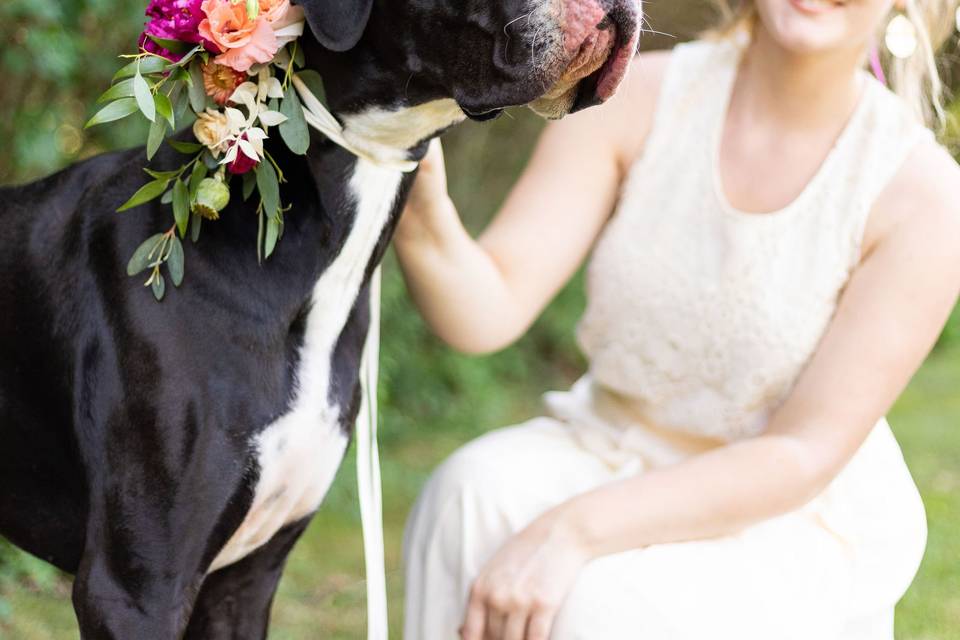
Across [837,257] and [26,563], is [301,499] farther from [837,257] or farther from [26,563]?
[26,563]

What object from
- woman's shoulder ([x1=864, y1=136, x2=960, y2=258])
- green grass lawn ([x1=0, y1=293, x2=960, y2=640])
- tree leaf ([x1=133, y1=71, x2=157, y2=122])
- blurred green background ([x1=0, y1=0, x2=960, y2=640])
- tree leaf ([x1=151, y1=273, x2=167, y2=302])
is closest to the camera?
tree leaf ([x1=133, y1=71, x2=157, y2=122])

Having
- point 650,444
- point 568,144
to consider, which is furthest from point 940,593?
point 568,144

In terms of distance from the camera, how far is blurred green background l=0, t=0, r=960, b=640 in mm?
3123

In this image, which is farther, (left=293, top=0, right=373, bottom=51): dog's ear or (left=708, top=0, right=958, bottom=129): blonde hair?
(left=708, top=0, right=958, bottom=129): blonde hair

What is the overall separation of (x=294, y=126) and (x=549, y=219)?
836mm

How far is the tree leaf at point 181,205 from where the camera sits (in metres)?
1.70

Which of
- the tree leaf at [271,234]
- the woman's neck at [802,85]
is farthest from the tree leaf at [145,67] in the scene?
the woman's neck at [802,85]

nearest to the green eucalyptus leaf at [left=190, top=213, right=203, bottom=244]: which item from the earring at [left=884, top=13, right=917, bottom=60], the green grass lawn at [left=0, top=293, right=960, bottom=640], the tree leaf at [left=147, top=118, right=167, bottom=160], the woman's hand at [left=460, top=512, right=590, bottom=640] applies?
the tree leaf at [left=147, top=118, right=167, bottom=160]

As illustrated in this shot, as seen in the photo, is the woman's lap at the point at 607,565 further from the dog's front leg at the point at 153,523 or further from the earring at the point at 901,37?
the earring at the point at 901,37

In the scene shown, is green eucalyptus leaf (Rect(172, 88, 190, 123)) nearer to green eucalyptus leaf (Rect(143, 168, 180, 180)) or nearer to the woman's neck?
green eucalyptus leaf (Rect(143, 168, 180, 180))

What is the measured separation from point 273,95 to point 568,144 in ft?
2.82

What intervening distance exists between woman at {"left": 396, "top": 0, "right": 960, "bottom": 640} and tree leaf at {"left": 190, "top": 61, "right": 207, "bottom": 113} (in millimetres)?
424

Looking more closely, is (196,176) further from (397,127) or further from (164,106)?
(397,127)

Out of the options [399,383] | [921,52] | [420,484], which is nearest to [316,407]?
[921,52]
